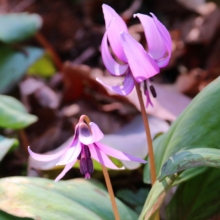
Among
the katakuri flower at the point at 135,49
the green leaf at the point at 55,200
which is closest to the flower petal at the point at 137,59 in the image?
the katakuri flower at the point at 135,49

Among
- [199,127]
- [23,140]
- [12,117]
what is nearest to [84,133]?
[199,127]

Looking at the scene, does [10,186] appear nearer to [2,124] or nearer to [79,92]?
[2,124]

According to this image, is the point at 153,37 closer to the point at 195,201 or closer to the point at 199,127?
the point at 199,127

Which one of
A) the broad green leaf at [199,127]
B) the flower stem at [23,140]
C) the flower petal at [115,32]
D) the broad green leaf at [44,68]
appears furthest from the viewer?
the broad green leaf at [44,68]

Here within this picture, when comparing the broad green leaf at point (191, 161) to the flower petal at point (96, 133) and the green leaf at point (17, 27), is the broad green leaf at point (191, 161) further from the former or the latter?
the green leaf at point (17, 27)

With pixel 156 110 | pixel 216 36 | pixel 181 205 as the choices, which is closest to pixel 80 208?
pixel 181 205

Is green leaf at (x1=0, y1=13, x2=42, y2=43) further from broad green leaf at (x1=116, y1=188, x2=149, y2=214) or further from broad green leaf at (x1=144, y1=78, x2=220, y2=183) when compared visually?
broad green leaf at (x1=144, y1=78, x2=220, y2=183)
